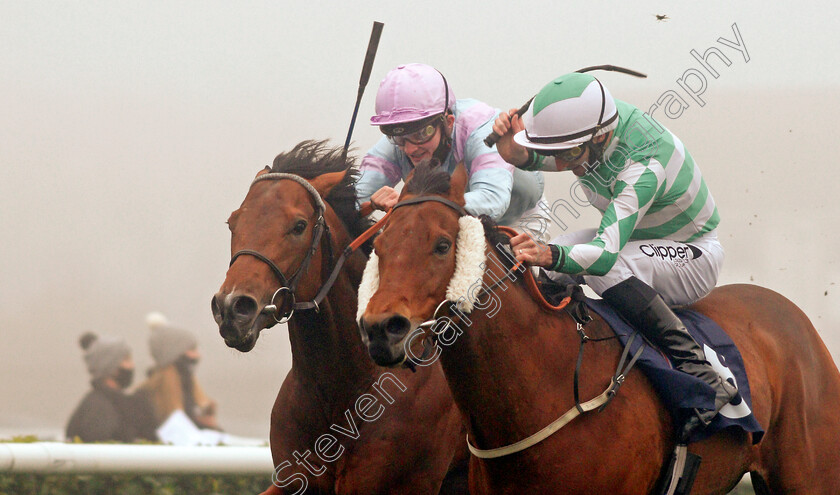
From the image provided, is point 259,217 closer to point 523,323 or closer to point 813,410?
point 523,323

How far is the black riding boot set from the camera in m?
2.83

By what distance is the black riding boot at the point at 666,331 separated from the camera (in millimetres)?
2828

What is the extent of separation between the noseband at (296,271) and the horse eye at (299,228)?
0.05 metres

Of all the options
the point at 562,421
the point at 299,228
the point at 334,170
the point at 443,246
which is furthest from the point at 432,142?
the point at 562,421

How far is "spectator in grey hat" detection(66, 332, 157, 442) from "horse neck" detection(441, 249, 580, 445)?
4.16 m

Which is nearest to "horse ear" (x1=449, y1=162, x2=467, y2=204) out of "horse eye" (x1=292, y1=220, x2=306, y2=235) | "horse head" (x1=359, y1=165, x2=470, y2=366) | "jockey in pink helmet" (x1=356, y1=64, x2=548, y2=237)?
"horse head" (x1=359, y1=165, x2=470, y2=366)

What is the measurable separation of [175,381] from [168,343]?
14.4 inches

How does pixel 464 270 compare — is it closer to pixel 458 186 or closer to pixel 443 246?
pixel 443 246

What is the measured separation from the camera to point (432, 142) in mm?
3518

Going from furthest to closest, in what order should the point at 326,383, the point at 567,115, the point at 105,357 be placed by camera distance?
the point at 105,357
the point at 326,383
the point at 567,115

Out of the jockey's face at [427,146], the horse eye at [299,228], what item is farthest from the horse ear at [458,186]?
the jockey's face at [427,146]

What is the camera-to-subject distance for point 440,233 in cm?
235

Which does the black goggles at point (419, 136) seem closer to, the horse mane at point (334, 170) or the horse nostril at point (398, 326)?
the horse mane at point (334, 170)

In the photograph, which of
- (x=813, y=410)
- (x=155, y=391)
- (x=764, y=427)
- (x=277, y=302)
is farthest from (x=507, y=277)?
(x=155, y=391)
